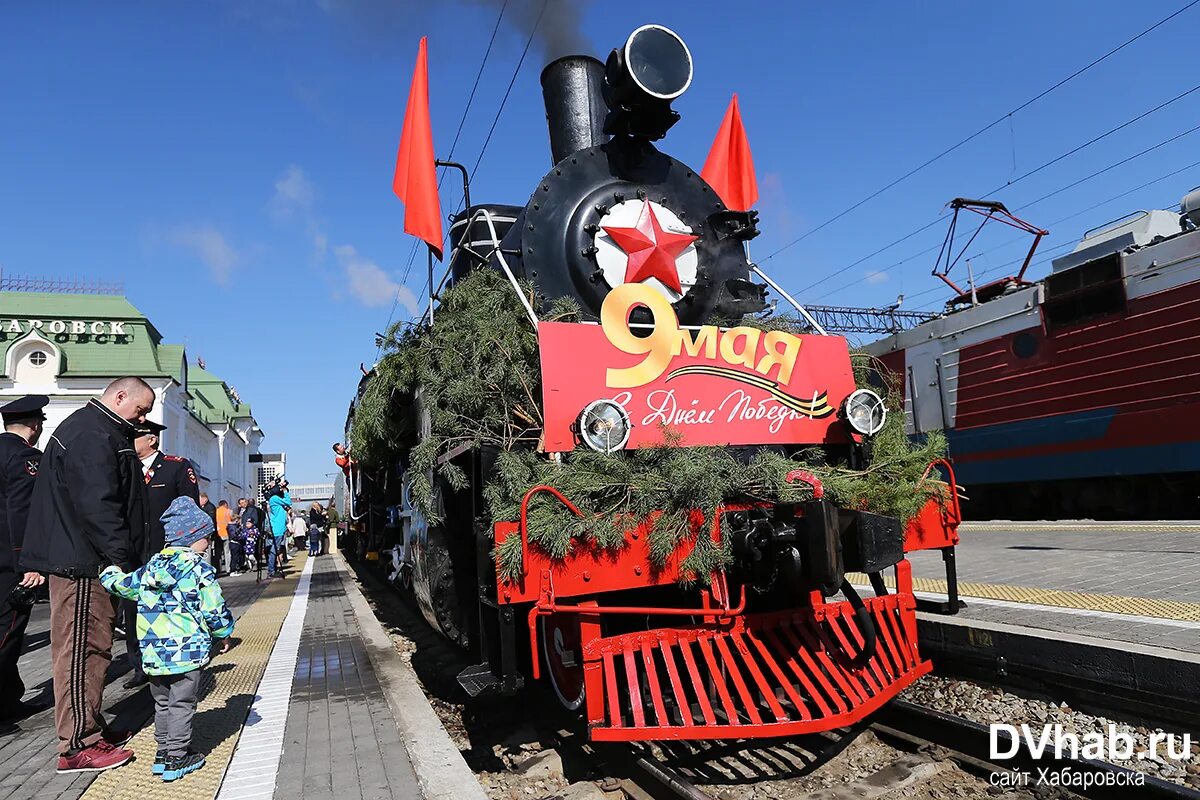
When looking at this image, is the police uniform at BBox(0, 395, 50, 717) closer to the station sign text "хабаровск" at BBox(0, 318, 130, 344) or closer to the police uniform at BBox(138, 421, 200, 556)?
the police uniform at BBox(138, 421, 200, 556)

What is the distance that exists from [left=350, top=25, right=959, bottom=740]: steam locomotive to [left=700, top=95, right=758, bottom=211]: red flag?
1.21 m

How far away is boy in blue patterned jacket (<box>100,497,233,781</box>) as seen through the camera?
3012 millimetres

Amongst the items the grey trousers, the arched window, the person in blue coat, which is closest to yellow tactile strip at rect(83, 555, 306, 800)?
the grey trousers

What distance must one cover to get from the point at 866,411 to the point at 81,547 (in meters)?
3.90

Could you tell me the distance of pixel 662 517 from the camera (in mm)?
3254

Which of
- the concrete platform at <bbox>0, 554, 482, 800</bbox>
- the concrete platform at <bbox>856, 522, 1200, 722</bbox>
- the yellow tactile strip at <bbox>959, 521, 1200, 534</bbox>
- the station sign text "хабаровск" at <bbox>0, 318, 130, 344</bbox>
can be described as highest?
the station sign text "хабаровск" at <bbox>0, 318, 130, 344</bbox>

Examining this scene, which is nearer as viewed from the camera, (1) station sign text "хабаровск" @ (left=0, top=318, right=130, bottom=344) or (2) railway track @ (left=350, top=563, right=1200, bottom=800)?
(2) railway track @ (left=350, top=563, right=1200, bottom=800)

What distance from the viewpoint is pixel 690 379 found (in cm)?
382

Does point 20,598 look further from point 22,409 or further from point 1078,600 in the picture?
point 1078,600

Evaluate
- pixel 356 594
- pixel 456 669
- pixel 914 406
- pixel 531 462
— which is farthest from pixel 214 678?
pixel 914 406

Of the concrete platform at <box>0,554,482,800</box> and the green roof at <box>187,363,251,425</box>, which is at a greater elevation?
the green roof at <box>187,363,251,425</box>

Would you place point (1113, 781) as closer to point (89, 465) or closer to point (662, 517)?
point (662, 517)

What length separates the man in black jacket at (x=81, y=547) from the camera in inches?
122

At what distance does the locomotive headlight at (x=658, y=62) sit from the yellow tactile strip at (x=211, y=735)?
4.28 meters
